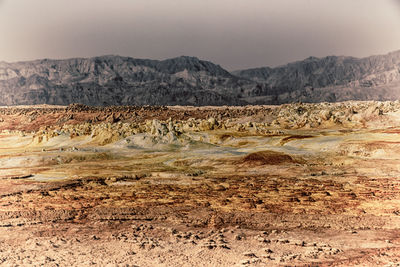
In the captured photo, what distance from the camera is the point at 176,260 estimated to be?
15.7m

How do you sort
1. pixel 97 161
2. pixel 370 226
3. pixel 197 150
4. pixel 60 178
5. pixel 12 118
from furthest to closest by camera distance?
→ 1. pixel 12 118
2. pixel 197 150
3. pixel 97 161
4. pixel 60 178
5. pixel 370 226

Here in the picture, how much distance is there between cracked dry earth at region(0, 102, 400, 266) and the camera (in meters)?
16.4

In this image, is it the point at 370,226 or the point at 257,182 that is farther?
the point at 257,182

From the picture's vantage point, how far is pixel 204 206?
986 inches

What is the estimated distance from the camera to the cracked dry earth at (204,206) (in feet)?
53.9

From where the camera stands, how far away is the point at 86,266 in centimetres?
1518

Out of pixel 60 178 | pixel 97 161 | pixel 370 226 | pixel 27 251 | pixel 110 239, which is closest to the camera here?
pixel 27 251

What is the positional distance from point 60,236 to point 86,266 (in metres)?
4.24

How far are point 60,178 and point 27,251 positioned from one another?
20.9 m

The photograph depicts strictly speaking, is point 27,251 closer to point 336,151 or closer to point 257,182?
point 257,182

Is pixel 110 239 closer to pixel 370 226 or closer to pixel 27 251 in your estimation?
pixel 27 251

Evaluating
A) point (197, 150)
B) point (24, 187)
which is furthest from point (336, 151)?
point (24, 187)

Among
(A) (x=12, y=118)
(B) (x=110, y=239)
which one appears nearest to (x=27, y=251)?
(B) (x=110, y=239)

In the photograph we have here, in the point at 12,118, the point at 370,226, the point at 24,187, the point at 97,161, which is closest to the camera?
the point at 370,226
